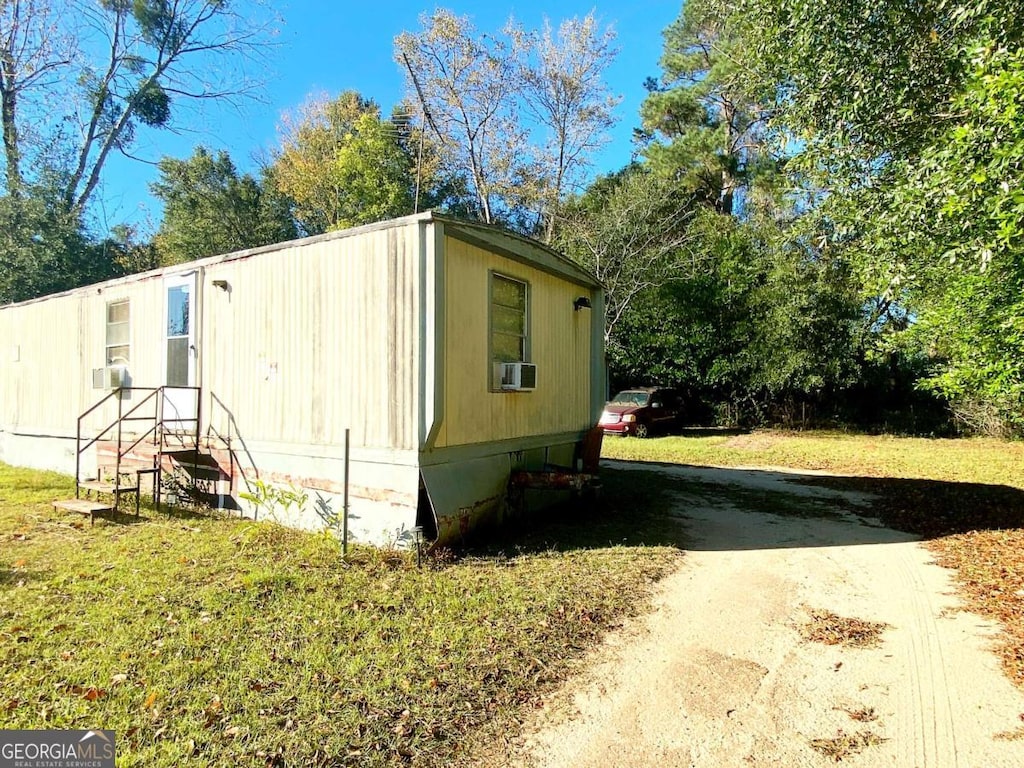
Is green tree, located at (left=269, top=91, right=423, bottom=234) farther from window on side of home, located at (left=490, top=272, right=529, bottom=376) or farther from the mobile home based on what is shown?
window on side of home, located at (left=490, top=272, right=529, bottom=376)

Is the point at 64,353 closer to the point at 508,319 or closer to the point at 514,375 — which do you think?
the point at 508,319

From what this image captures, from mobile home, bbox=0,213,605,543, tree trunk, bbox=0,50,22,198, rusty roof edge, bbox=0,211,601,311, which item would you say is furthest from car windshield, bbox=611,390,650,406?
tree trunk, bbox=0,50,22,198

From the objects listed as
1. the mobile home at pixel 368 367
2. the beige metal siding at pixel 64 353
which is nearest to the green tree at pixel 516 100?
the beige metal siding at pixel 64 353

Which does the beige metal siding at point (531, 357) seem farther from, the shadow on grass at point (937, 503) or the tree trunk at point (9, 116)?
the tree trunk at point (9, 116)

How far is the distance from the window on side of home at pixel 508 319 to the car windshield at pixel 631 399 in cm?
987

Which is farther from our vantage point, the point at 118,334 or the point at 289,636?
the point at 118,334

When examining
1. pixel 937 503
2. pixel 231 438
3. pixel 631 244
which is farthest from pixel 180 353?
pixel 631 244

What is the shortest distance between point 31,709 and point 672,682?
119 inches

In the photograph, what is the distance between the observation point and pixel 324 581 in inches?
168

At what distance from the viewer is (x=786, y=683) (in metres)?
2.97

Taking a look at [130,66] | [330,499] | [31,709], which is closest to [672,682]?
[31,709]

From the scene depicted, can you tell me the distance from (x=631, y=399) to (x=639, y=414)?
0.57 m

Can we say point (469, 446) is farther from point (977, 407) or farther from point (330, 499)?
point (977, 407)

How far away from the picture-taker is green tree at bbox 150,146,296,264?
77.8 feet
